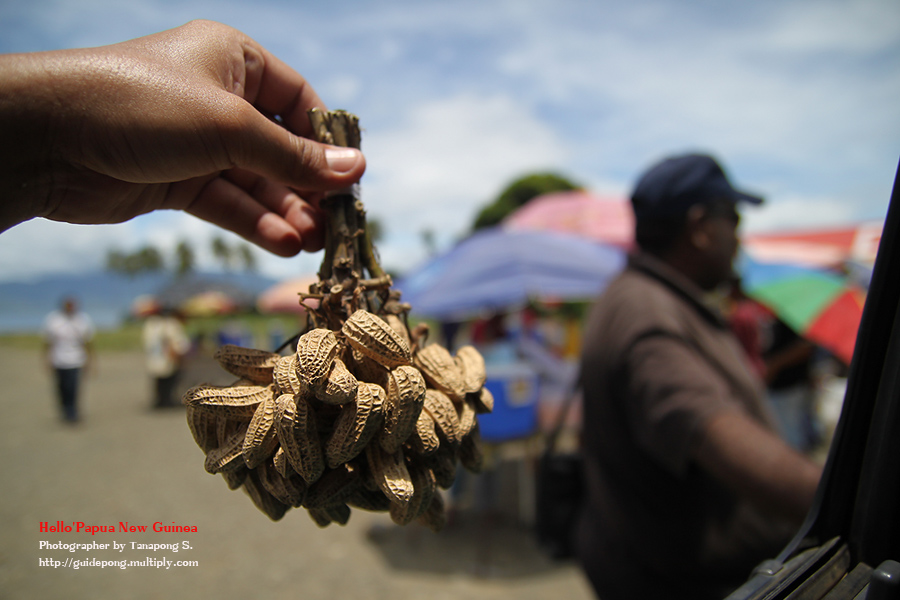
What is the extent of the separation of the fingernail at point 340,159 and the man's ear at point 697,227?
6.47 ft

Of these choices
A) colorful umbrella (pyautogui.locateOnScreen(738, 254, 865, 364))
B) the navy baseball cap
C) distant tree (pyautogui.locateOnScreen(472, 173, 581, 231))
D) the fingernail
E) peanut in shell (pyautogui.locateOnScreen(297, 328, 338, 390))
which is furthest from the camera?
distant tree (pyautogui.locateOnScreen(472, 173, 581, 231))

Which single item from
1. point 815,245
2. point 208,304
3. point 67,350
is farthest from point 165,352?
point 815,245

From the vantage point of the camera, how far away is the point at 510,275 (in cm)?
552

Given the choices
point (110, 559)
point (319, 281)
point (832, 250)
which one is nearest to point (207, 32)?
point (319, 281)

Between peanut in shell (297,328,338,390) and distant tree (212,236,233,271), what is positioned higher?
peanut in shell (297,328,338,390)

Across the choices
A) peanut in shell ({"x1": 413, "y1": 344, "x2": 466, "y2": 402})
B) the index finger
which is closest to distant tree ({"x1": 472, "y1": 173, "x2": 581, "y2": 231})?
the index finger

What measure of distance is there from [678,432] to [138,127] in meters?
1.84

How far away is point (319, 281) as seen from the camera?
41.1 inches

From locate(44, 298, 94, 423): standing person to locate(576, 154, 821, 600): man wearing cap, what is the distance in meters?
8.51

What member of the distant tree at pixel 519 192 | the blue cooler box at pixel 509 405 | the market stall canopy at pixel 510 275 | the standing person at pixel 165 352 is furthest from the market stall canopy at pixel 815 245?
the distant tree at pixel 519 192

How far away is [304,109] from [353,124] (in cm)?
27

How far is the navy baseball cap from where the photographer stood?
8.02 ft

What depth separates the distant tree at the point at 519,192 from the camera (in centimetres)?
3625

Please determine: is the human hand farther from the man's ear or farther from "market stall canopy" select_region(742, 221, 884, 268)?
"market stall canopy" select_region(742, 221, 884, 268)
